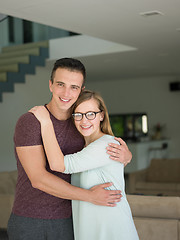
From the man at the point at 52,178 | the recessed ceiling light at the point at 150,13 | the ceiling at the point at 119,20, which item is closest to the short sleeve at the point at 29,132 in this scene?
the man at the point at 52,178

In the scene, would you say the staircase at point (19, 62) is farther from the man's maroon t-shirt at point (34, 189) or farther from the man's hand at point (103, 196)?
the man's hand at point (103, 196)

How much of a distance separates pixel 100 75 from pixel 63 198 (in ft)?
32.4

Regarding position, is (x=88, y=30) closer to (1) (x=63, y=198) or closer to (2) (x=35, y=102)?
(2) (x=35, y=102)

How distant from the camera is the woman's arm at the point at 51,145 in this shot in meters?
1.85

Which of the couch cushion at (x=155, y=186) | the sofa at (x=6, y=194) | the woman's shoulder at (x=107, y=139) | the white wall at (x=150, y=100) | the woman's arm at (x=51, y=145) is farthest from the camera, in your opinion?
the white wall at (x=150, y=100)

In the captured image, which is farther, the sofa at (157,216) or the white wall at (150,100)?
the white wall at (150,100)

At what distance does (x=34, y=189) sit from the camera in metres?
1.97

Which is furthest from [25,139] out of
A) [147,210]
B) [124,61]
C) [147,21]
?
[124,61]

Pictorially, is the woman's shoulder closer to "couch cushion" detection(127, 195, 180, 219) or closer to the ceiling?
"couch cushion" detection(127, 195, 180, 219)

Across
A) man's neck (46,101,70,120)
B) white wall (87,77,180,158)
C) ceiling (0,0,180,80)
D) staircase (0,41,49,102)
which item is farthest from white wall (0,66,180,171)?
man's neck (46,101,70,120)

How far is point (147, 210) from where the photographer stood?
382 centimetres

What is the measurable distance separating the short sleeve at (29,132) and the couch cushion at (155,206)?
2170 mm

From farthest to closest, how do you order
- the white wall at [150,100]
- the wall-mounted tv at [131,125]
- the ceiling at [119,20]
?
the wall-mounted tv at [131,125] → the white wall at [150,100] → the ceiling at [119,20]

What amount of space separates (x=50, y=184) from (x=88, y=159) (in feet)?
0.70
